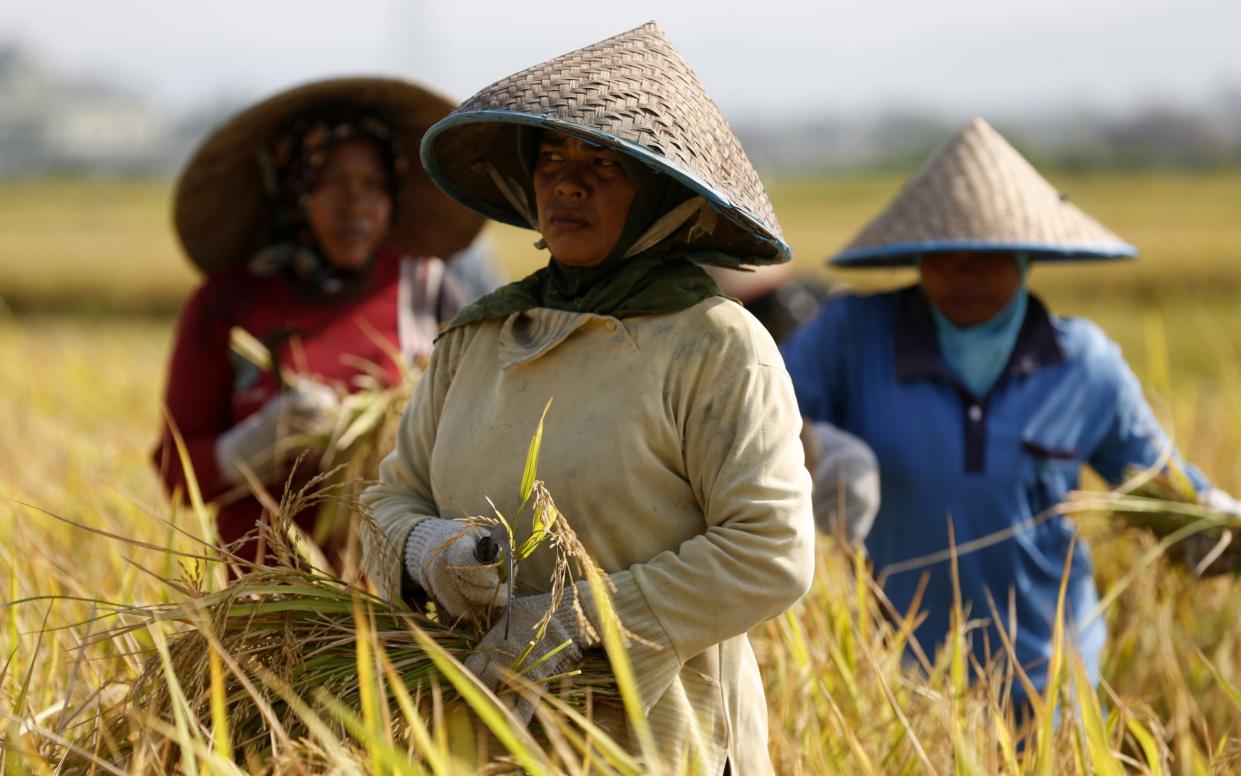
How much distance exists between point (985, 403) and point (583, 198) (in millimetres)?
1699

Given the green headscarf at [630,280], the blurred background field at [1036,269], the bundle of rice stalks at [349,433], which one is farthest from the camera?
the blurred background field at [1036,269]

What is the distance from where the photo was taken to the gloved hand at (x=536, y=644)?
1.91 m

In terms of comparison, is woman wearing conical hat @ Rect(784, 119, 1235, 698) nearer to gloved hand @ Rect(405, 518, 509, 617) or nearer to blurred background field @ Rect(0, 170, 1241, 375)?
gloved hand @ Rect(405, 518, 509, 617)

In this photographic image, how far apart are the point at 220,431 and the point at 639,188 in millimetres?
1824

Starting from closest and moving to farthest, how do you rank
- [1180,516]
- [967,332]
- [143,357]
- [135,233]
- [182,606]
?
[182,606] < [1180,516] < [967,332] < [143,357] < [135,233]

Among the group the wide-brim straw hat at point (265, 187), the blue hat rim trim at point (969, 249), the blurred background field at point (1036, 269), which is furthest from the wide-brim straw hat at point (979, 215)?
the blurred background field at point (1036, 269)

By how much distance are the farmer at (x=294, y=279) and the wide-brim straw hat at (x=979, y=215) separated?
43.5 inches

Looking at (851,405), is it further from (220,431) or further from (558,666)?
(558,666)

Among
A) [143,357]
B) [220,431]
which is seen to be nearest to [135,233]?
[143,357]

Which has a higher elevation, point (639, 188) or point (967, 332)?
point (639, 188)

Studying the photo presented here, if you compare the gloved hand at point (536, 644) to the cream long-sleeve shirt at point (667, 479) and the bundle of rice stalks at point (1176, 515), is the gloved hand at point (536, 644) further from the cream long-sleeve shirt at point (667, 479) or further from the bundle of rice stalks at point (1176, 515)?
the bundle of rice stalks at point (1176, 515)

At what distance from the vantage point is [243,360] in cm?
350

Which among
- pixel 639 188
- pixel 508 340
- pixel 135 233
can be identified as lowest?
pixel 135 233

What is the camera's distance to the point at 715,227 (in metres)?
2.15
